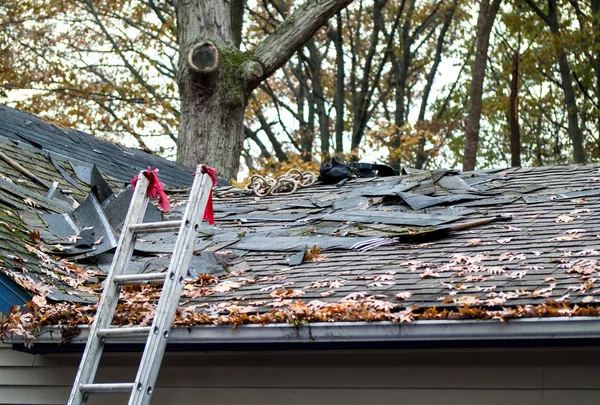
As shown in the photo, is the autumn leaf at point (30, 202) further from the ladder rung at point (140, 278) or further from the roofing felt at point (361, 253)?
the ladder rung at point (140, 278)

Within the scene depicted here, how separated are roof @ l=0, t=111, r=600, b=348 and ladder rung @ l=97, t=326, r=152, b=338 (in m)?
0.19

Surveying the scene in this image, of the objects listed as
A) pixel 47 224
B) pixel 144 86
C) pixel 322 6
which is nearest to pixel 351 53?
pixel 144 86

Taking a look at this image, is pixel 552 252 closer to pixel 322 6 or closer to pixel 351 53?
pixel 322 6

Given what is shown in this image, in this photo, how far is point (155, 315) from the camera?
16.3ft

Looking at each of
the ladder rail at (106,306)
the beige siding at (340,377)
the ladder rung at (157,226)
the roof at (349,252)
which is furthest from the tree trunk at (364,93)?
the ladder rung at (157,226)

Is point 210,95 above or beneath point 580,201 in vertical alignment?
above

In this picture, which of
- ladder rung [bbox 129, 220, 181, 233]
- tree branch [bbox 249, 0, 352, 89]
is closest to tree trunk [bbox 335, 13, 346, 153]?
tree branch [bbox 249, 0, 352, 89]

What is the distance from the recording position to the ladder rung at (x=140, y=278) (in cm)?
516

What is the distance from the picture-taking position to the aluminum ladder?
480cm

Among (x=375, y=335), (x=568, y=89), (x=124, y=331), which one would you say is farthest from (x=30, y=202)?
(x=568, y=89)

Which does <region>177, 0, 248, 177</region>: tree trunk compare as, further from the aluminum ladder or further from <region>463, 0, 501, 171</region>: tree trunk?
the aluminum ladder

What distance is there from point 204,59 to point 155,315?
8.89 m

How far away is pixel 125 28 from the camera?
2762cm

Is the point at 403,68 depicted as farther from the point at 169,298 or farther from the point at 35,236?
the point at 169,298
